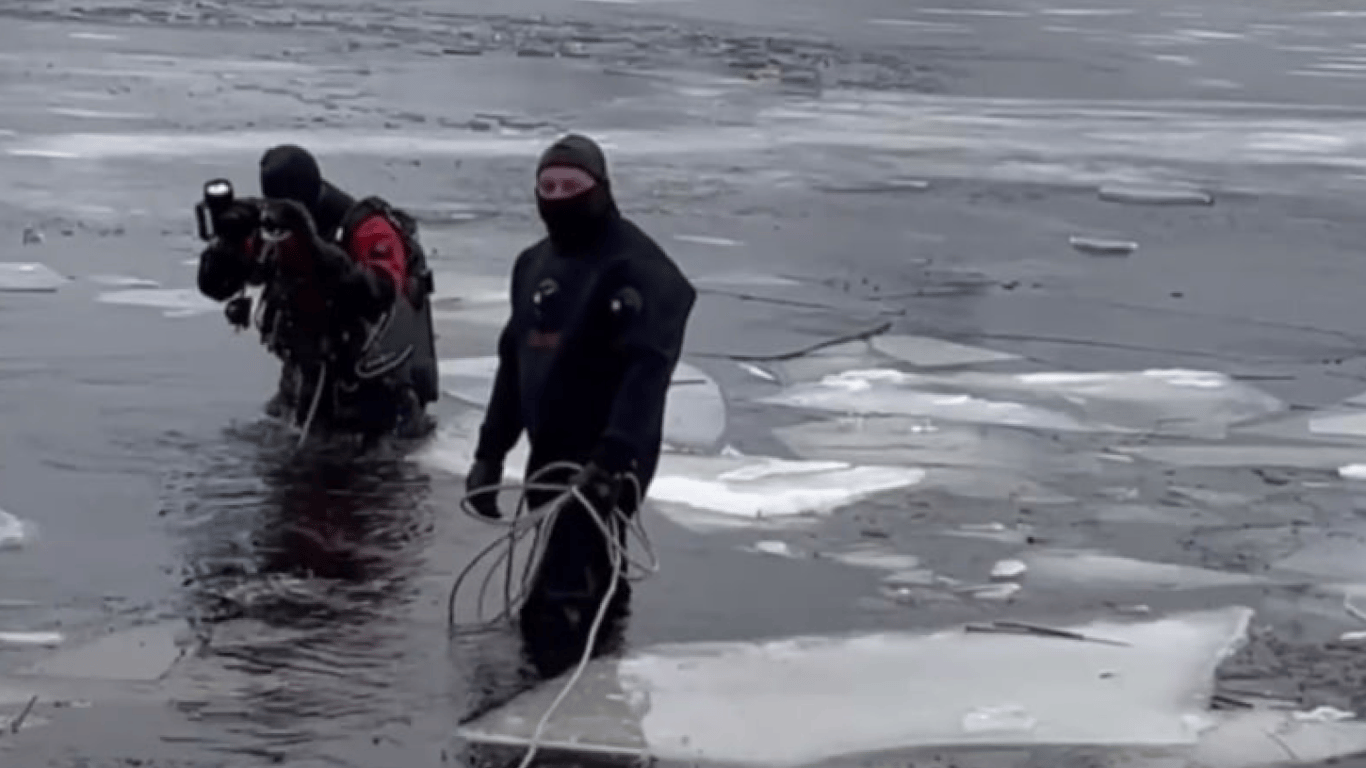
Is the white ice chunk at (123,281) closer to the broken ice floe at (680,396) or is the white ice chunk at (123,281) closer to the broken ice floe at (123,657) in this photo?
the broken ice floe at (680,396)

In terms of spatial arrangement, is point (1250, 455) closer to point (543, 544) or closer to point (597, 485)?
point (543, 544)

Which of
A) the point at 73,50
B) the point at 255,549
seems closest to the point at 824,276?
the point at 255,549

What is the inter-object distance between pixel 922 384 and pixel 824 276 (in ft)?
12.2

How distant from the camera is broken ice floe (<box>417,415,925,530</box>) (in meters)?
10.3

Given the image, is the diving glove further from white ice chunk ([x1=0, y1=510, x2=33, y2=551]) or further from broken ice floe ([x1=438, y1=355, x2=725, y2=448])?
broken ice floe ([x1=438, y1=355, x2=725, y2=448])

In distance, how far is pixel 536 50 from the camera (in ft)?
108

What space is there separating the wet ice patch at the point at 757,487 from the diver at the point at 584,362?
1727 millimetres

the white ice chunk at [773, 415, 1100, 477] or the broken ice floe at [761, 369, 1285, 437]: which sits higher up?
the white ice chunk at [773, 415, 1100, 477]

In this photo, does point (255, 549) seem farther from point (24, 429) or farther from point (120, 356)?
point (120, 356)

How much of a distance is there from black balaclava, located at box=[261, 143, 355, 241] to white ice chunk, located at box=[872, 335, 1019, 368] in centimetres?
373

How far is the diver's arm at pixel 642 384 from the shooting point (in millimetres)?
7945

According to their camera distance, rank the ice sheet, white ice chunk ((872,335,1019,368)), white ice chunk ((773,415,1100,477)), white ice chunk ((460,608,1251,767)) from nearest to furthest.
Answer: white ice chunk ((460,608,1251,767))
white ice chunk ((773,415,1100,477))
the ice sheet
white ice chunk ((872,335,1019,368))

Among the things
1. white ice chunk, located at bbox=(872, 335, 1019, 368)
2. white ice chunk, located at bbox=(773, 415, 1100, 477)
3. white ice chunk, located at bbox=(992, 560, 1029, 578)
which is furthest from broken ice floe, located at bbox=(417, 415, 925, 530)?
white ice chunk, located at bbox=(872, 335, 1019, 368)

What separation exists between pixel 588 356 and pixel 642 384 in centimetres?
25
